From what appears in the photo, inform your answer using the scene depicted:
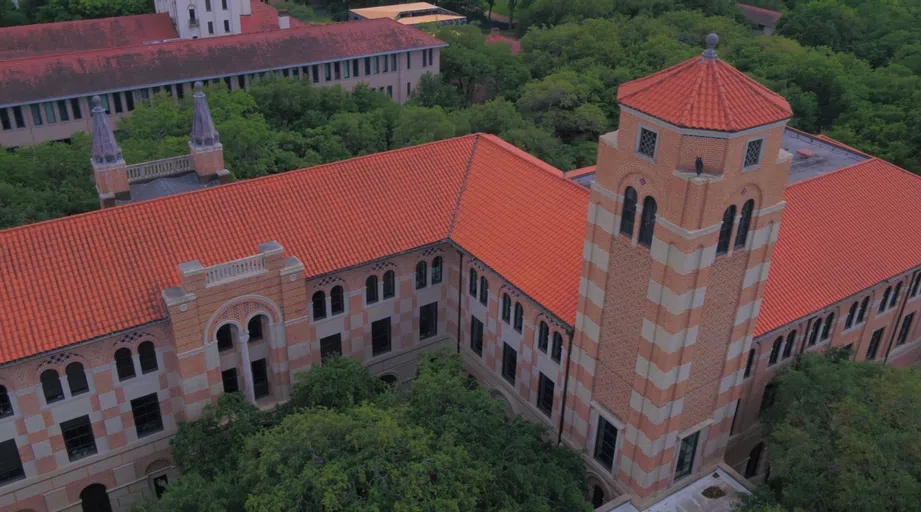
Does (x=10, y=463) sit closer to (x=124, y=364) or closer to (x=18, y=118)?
(x=124, y=364)

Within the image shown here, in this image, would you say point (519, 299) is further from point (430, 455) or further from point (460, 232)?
point (430, 455)

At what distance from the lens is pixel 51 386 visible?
32.8 m

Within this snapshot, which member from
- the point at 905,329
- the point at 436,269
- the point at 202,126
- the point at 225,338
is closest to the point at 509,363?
the point at 436,269

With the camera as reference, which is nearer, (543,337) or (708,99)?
(708,99)

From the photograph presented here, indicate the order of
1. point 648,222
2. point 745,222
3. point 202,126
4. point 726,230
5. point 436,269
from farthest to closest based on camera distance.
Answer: point 202,126
point 436,269
point 745,222
point 648,222
point 726,230

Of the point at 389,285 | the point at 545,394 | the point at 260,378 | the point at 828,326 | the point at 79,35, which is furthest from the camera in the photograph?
the point at 79,35

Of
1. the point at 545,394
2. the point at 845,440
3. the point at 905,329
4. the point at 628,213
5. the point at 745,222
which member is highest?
the point at 745,222

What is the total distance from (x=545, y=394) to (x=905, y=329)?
2236 centimetres

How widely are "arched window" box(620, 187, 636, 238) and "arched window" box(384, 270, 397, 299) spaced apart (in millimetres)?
14420

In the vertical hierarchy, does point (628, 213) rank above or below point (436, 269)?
above

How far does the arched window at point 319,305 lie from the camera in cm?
3847

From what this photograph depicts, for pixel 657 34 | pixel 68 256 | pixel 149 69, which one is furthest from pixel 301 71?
pixel 68 256

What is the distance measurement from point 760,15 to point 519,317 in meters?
109

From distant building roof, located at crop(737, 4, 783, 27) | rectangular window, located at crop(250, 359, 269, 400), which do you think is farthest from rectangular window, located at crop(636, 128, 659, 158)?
distant building roof, located at crop(737, 4, 783, 27)
